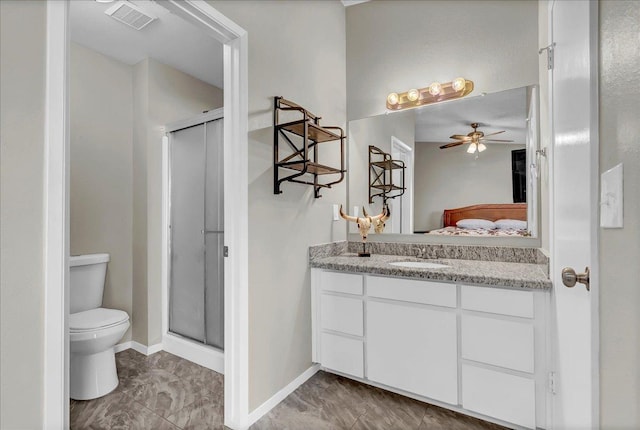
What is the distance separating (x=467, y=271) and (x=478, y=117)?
44.4 inches

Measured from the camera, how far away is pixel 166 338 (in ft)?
8.91

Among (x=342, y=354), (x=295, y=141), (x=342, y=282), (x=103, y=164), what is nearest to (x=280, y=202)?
(x=295, y=141)

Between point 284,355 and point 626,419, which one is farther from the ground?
point 626,419

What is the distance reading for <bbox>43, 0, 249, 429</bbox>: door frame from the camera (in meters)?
0.98

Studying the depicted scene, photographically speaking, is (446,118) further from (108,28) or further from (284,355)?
(108,28)

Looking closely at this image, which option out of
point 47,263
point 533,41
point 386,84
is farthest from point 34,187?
point 533,41

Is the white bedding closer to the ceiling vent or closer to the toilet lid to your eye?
the toilet lid

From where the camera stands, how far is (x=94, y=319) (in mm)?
2123

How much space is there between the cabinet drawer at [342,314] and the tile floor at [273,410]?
39 centimetres

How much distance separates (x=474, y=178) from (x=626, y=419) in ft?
5.92

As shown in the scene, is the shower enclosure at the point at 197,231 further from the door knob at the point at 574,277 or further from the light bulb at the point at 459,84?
the door knob at the point at 574,277

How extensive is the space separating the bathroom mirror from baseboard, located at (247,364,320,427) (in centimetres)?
113

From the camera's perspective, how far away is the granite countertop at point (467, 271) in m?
1.56

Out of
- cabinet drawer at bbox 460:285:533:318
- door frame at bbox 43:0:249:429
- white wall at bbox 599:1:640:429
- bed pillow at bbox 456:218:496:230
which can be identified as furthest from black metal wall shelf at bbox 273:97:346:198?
white wall at bbox 599:1:640:429
